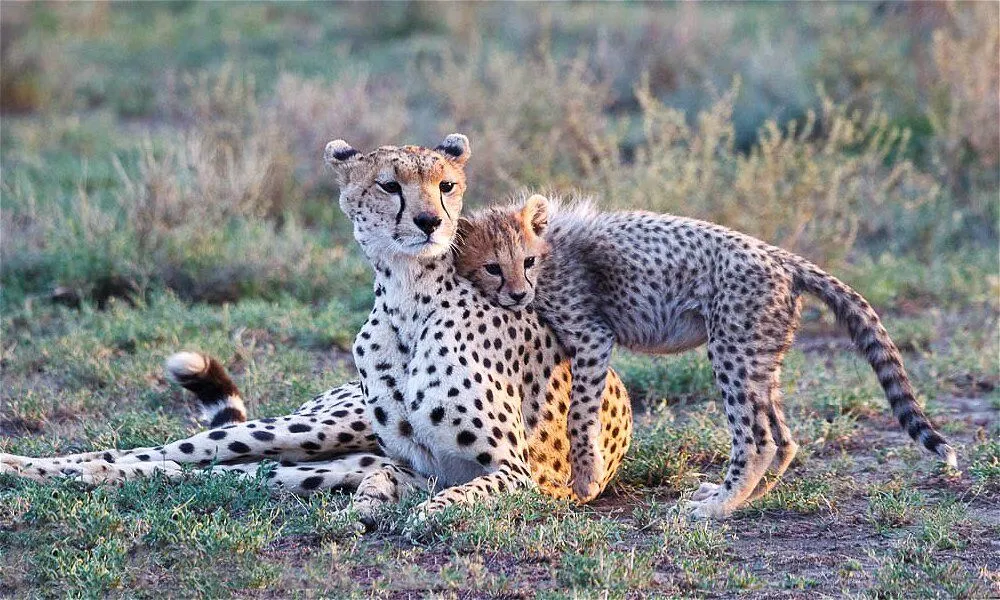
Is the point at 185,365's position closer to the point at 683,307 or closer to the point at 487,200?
the point at 683,307

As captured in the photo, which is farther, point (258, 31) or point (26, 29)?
point (258, 31)

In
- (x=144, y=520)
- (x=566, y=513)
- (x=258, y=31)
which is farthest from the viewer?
(x=258, y=31)

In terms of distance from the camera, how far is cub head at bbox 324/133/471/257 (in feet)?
12.9

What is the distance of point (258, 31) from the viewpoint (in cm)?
1409

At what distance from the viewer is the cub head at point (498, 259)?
4234 mm

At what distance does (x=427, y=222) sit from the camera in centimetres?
391

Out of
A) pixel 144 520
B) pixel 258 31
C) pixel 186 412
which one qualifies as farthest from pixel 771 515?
pixel 258 31

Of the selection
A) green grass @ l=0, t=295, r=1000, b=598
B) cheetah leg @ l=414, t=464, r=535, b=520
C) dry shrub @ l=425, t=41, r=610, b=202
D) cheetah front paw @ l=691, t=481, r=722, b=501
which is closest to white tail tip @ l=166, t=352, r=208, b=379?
green grass @ l=0, t=295, r=1000, b=598

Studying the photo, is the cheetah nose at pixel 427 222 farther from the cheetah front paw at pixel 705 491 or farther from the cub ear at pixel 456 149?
the cheetah front paw at pixel 705 491

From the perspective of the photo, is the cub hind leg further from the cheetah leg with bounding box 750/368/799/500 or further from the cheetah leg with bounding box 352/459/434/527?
the cheetah leg with bounding box 352/459/434/527

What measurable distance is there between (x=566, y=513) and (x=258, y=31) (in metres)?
11.0

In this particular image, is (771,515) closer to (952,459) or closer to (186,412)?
(952,459)

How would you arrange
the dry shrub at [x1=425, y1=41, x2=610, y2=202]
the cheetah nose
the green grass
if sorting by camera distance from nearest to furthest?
the green grass < the cheetah nose < the dry shrub at [x1=425, y1=41, x2=610, y2=202]

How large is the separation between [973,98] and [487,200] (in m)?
2.93
